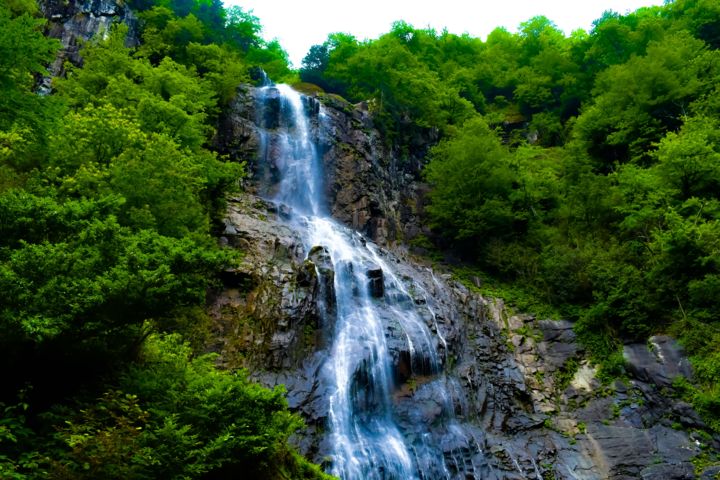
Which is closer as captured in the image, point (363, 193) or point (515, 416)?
point (515, 416)

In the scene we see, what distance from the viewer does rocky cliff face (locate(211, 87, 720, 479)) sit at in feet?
41.7

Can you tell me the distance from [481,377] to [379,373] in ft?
13.3

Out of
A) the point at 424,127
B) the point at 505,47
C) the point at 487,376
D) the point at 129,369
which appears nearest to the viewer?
the point at 129,369

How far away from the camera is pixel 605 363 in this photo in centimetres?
1594

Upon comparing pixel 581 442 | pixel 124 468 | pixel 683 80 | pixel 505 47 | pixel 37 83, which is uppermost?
pixel 505 47

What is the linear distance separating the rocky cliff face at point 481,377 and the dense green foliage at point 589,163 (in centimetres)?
111

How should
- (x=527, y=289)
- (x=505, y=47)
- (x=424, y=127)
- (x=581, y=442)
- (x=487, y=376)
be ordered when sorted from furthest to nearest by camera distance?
1. (x=505, y=47)
2. (x=424, y=127)
3. (x=527, y=289)
4. (x=487, y=376)
5. (x=581, y=442)

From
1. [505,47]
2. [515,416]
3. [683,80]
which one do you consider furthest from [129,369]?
[505,47]

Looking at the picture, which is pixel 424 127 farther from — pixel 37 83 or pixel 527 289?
pixel 37 83

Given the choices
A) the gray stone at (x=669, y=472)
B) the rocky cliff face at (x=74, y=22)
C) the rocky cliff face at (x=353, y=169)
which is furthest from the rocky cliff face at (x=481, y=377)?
A: the rocky cliff face at (x=74, y=22)

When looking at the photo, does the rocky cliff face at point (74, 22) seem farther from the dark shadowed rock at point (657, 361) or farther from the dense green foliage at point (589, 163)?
the dark shadowed rock at point (657, 361)

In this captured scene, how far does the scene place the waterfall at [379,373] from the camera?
1170 cm

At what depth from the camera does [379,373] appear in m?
13.7

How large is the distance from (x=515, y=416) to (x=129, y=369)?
11703 mm
